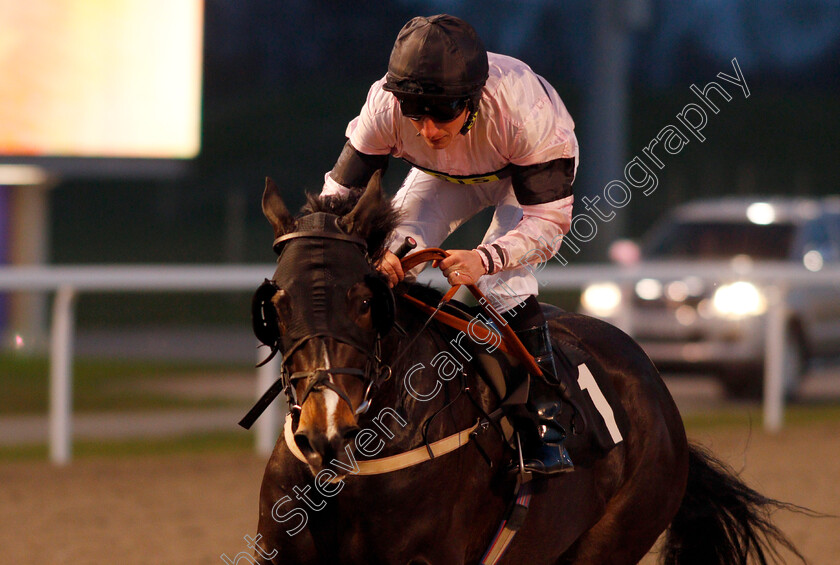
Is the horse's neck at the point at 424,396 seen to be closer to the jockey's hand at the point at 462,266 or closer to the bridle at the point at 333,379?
the bridle at the point at 333,379

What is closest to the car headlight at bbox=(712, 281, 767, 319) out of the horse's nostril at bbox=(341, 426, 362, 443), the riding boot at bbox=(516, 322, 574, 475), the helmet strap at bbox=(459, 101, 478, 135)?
the riding boot at bbox=(516, 322, 574, 475)

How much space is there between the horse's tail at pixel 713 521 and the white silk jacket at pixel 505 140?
1.33m

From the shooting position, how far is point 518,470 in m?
2.98

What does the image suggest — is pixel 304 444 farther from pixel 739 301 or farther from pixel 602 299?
pixel 739 301

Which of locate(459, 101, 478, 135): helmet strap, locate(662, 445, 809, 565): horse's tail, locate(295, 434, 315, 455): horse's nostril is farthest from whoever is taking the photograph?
locate(662, 445, 809, 565): horse's tail

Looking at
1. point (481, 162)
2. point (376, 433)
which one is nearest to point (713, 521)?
point (481, 162)

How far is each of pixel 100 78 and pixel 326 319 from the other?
337 inches

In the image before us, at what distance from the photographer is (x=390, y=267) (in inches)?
107

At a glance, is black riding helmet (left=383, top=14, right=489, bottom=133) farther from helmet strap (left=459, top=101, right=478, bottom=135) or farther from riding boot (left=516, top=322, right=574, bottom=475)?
riding boot (left=516, top=322, right=574, bottom=475)

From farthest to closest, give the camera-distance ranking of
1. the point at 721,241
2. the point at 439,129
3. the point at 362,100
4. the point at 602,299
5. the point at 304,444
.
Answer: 1. the point at 362,100
2. the point at 721,241
3. the point at 602,299
4. the point at 439,129
5. the point at 304,444

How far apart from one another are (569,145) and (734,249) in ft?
22.8

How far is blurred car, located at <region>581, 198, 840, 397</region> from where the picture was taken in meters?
8.84

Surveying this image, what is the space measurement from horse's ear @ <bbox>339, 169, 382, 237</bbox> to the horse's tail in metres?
1.89

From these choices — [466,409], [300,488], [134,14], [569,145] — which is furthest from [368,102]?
[134,14]
